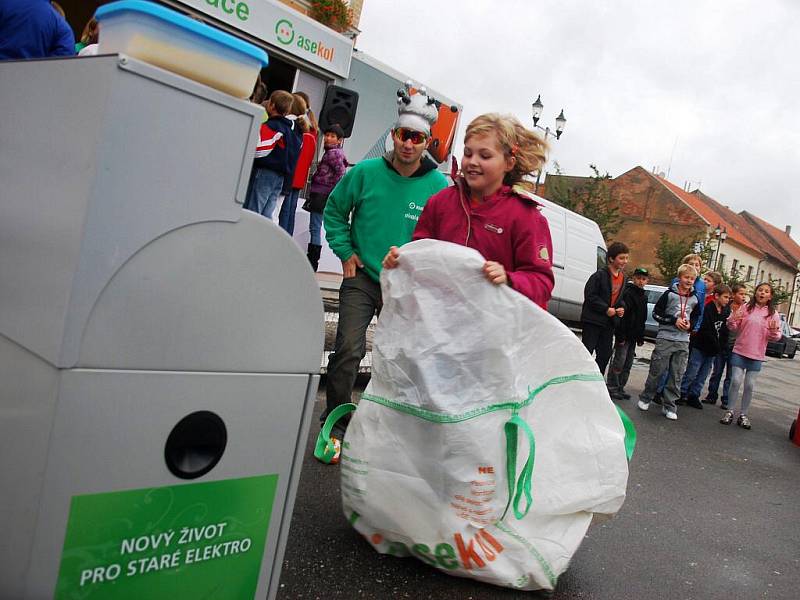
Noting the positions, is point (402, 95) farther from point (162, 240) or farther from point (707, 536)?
point (707, 536)

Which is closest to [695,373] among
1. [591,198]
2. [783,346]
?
[783,346]

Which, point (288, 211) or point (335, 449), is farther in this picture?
point (288, 211)

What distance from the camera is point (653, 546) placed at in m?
3.36

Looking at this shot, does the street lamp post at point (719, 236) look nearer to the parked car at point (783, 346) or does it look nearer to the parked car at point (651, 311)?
the parked car at point (783, 346)

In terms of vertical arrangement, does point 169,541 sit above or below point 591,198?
below

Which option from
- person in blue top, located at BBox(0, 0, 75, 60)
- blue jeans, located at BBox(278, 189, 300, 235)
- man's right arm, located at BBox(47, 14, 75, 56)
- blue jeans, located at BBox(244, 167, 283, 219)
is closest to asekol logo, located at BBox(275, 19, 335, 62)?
blue jeans, located at BBox(278, 189, 300, 235)

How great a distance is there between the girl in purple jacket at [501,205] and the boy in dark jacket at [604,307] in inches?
191

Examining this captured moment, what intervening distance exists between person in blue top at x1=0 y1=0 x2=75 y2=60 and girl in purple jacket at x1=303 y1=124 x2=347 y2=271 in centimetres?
447

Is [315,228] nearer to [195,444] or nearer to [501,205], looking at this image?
[501,205]

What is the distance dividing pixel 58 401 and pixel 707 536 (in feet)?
10.9

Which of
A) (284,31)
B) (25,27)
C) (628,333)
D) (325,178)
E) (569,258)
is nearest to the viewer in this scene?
(25,27)

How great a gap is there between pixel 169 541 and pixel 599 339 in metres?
6.59

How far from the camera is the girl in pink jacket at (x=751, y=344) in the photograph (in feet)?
25.6

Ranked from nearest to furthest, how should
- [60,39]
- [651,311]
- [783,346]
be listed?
[60,39] → [651,311] → [783,346]
